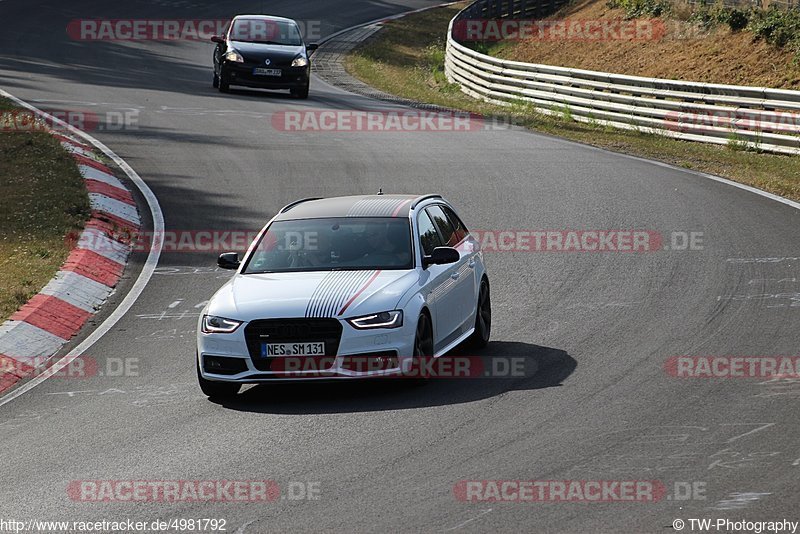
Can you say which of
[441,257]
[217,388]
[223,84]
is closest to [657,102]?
[223,84]

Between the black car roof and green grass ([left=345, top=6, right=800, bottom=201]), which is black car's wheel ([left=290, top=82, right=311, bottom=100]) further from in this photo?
the black car roof

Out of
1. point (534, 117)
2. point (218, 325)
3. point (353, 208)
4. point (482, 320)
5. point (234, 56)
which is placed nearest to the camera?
point (218, 325)

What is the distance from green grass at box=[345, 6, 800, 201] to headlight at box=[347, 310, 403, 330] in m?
10.9

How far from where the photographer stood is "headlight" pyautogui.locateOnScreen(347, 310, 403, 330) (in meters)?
10.2

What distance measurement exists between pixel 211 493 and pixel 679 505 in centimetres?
269

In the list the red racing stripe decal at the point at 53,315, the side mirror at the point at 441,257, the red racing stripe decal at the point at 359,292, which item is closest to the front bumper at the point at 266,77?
the red racing stripe decal at the point at 53,315

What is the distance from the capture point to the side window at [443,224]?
479 inches

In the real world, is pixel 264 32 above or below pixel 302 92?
above

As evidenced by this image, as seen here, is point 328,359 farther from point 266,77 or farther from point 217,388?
point 266,77

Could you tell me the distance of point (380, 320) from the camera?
10.3 meters

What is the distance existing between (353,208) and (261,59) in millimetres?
19512

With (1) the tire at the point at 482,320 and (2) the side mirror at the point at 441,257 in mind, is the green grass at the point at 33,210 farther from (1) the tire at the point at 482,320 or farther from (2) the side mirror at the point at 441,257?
(1) the tire at the point at 482,320

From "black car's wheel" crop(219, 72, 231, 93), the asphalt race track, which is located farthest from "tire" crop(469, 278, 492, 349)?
"black car's wheel" crop(219, 72, 231, 93)

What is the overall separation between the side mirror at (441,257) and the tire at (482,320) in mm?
900
